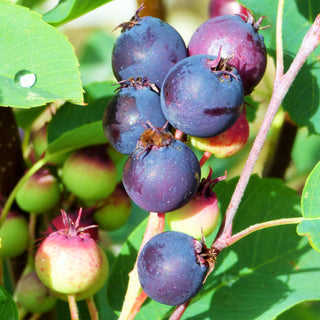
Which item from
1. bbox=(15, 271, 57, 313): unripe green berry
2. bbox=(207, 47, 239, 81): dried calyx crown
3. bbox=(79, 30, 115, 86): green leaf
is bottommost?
bbox=(79, 30, 115, 86): green leaf

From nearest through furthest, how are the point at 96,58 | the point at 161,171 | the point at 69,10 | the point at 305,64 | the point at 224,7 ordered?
the point at 161,171
the point at 69,10
the point at 305,64
the point at 224,7
the point at 96,58

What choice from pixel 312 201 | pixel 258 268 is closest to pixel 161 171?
pixel 312 201

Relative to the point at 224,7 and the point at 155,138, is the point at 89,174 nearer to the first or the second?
the point at 155,138

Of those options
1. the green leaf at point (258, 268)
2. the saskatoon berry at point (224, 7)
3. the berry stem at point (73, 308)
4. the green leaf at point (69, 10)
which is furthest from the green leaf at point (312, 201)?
the saskatoon berry at point (224, 7)

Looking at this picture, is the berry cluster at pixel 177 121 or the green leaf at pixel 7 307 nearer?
the berry cluster at pixel 177 121

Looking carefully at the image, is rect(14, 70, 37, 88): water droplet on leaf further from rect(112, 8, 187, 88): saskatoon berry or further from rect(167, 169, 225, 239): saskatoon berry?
rect(167, 169, 225, 239): saskatoon berry

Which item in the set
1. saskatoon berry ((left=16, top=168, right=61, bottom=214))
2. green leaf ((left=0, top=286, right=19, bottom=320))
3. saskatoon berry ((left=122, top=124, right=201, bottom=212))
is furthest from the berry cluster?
saskatoon berry ((left=16, top=168, right=61, bottom=214))

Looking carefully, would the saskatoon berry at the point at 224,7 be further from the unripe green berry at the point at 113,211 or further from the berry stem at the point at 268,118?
the berry stem at the point at 268,118
